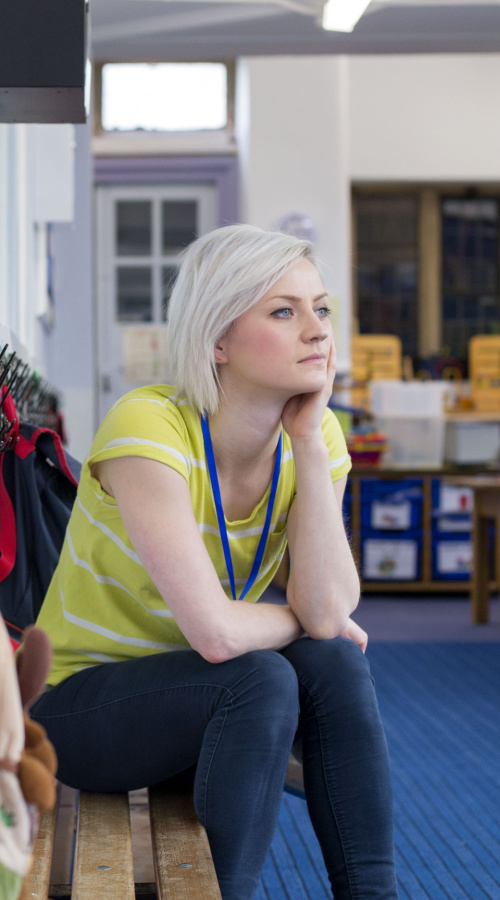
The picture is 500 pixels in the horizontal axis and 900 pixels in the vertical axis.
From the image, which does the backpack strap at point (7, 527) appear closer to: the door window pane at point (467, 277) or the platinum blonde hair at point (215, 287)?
the platinum blonde hair at point (215, 287)

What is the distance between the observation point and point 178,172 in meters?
7.89

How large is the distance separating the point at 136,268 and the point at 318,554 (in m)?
6.84

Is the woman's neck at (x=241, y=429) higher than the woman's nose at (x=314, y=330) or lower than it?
lower

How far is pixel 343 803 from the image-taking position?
129 cm

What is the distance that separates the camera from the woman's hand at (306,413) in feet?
4.72

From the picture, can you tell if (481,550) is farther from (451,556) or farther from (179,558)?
(179,558)

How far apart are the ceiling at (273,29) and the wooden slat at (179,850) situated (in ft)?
8.12

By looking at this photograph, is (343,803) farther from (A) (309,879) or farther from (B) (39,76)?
(B) (39,76)

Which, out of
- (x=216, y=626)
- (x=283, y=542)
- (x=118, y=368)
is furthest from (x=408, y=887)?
(x=118, y=368)

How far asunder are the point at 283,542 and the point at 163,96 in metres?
7.14

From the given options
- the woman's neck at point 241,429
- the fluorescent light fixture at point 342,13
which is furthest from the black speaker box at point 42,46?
the fluorescent light fixture at point 342,13

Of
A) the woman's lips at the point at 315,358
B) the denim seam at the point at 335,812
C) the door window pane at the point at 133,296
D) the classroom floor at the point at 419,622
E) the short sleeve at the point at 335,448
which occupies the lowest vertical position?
the classroom floor at the point at 419,622

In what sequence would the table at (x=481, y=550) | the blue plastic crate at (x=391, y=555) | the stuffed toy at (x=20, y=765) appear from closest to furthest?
the stuffed toy at (x=20, y=765) → the table at (x=481, y=550) → the blue plastic crate at (x=391, y=555)

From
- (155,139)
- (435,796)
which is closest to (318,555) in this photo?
(435,796)
